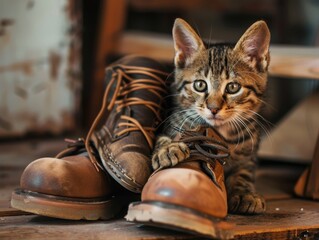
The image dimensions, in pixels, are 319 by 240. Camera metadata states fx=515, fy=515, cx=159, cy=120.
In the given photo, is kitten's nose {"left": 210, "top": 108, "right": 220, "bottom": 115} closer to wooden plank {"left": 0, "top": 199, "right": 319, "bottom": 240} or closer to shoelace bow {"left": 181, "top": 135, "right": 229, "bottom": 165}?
shoelace bow {"left": 181, "top": 135, "right": 229, "bottom": 165}

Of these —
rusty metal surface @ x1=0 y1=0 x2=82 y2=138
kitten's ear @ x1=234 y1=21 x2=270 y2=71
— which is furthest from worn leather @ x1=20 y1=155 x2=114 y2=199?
rusty metal surface @ x1=0 y1=0 x2=82 y2=138

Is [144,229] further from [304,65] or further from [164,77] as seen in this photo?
[304,65]

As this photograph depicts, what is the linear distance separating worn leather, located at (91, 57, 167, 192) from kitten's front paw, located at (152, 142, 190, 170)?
32mm

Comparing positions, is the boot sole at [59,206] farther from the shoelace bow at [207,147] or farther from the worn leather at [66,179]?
the shoelace bow at [207,147]

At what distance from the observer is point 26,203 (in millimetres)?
Result: 1132

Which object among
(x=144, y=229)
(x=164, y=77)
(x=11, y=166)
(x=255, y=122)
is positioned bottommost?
(x=11, y=166)

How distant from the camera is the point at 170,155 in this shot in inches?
45.8

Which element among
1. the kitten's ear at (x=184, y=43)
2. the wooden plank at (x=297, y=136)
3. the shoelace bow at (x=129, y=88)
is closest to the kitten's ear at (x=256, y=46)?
the kitten's ear at (x=184, y=43)

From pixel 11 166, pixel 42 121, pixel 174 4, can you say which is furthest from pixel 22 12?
pixel 174 4

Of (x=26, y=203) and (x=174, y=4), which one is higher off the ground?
(x=174, y=4)

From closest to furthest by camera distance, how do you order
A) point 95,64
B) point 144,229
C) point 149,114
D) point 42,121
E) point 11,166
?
point 144,229, point 149,114, point 11,166, point 42,121, point 95,64

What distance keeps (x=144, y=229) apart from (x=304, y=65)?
92 centimetres

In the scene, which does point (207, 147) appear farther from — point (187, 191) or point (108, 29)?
point (108, 29)

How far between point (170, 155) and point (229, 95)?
24 centimetres
